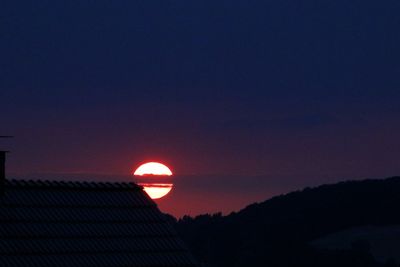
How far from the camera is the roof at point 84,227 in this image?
23.3 meters

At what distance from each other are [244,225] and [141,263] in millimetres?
62615

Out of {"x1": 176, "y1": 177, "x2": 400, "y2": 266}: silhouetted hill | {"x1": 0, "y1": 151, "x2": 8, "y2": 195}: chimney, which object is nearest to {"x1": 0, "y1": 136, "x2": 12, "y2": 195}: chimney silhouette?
{"x1": 0, "y1": 151, "x2": 8, "y2": 195}: chimney

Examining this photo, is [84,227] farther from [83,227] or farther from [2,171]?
[2,171]

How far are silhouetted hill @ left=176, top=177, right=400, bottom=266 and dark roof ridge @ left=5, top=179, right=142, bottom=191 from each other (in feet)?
145

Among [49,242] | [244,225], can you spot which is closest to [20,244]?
[49,242]

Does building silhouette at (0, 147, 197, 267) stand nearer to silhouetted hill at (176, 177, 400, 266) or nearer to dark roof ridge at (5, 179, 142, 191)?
dark roof ridge at (5, 179, 142, 191)

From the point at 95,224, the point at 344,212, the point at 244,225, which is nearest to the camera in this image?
the point at 95,224

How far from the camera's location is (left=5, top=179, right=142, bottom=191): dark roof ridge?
25.1 m

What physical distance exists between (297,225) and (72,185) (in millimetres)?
67351

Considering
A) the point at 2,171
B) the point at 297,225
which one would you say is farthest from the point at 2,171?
the point at 297,225

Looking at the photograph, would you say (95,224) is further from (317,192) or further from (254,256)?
(317,192)

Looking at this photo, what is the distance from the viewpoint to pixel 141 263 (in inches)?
953

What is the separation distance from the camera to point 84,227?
24812 mm

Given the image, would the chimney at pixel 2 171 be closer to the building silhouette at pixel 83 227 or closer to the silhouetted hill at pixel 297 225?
the building silhouette at pixel 83 227
